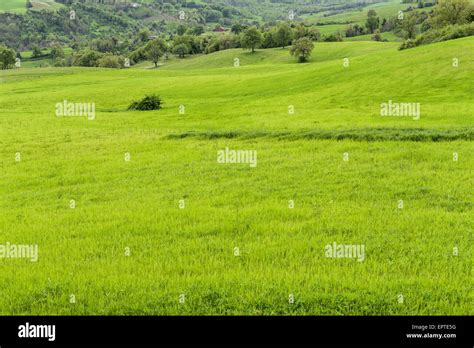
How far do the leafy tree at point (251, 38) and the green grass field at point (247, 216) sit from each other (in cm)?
12062

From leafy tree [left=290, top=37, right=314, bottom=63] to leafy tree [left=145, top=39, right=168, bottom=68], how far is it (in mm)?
64689

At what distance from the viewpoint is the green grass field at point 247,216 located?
10109 millimetres

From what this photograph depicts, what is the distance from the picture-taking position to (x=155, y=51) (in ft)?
585

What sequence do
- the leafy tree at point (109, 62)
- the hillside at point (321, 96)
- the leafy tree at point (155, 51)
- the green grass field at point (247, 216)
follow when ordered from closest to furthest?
the green grass field at point (247, 216) < the hillside at point (321, 96) < the leafy tree at point (109, 62) < the leafy tree at point (155, 51)

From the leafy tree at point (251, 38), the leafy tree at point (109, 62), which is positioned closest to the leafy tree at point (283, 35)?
the leafy tree at point (251, 38)

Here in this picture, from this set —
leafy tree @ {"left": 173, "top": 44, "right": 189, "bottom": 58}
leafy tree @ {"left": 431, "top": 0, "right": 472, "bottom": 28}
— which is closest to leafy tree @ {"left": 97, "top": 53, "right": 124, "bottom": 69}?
leafy tree @ {"left": 173, "top": 44, "right": 189, "bottom": 58}

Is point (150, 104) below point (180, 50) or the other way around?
below

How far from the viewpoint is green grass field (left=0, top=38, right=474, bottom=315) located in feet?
33.2

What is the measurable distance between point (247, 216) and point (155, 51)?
174m

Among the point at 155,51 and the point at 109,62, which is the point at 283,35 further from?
the point at 109,62

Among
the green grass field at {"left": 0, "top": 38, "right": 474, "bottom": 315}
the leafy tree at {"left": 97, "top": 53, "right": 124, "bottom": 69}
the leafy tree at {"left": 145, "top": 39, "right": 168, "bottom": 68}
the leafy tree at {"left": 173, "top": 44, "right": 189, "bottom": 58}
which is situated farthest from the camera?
the leafy tree at {"left": 173, "top": 44, "right": 189, "bottom": 58}

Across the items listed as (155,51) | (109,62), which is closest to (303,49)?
(155,51)

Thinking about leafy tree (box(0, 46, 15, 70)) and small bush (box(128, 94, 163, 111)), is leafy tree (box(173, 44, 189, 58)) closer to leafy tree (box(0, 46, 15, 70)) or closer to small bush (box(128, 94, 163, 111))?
leafy tree (box(0, 46, 15, 70))

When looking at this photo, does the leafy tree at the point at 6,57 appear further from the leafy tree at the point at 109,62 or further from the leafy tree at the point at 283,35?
the leafy tree at the point at 283,35
